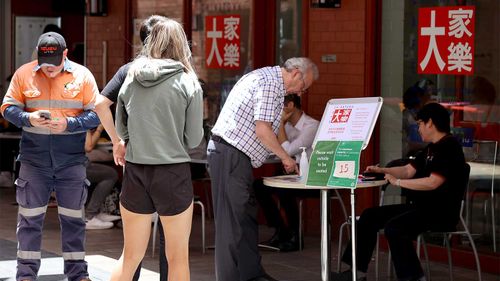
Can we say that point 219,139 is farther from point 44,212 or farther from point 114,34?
point 114,34

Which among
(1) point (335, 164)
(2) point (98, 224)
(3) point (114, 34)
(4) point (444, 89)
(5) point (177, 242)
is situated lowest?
(2) point (98, 224)

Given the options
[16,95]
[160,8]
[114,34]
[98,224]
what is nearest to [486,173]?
[16,95]

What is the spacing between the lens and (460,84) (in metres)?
9.12

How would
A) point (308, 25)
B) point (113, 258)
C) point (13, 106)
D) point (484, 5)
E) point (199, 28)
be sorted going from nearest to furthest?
point (13, 106)
point (484, 5)
point (113, 258)
point (308, 25)
point (199, 28)

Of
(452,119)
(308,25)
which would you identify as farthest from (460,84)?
(308,25)

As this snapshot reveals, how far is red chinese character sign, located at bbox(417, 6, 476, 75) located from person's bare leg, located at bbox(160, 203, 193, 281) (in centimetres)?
341

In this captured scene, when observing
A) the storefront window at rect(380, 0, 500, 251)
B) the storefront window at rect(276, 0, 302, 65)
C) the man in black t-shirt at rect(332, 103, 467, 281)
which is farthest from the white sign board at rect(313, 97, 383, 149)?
the storefront window at rect(276, 0, 302, 65)

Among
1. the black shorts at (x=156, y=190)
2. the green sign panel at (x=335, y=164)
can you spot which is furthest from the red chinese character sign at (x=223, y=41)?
the black shorts at (x=156, y=190)

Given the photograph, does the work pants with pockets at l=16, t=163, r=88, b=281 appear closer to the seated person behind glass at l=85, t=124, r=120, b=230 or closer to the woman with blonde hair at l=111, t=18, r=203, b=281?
the woman with blonde hair at l=111, t=18, r=203, b=281

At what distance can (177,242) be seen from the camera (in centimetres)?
655

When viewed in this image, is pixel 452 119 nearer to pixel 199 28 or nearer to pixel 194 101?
pixel 194 101

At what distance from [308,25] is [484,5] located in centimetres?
222

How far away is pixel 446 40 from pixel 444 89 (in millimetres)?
420

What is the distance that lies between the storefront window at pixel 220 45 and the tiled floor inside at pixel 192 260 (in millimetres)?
1673
